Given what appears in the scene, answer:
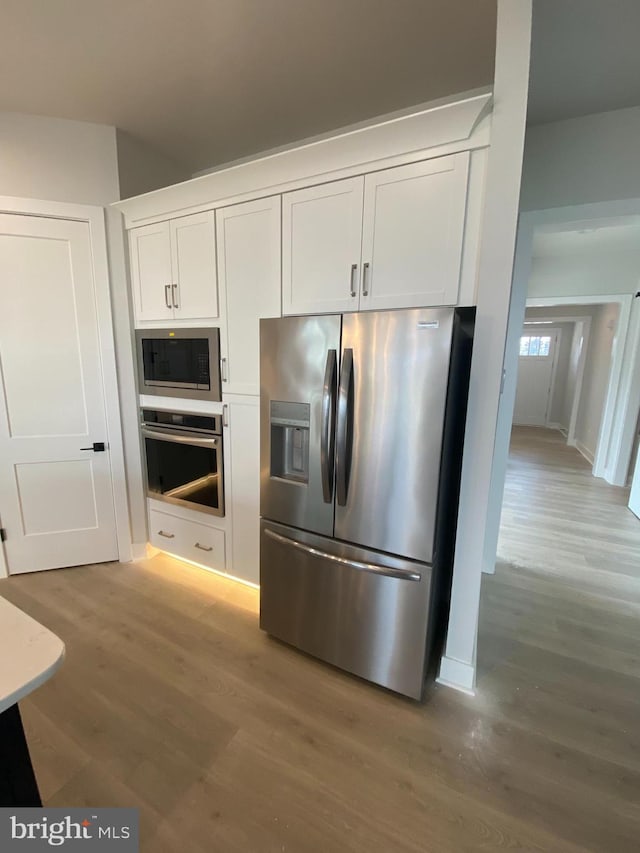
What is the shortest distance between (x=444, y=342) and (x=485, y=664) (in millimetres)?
1692

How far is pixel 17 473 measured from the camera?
8.31ft

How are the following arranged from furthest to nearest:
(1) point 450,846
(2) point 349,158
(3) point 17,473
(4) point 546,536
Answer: (4) point 546,536, (3) point 17,473, (2) point 349,158, (1) point 450,846

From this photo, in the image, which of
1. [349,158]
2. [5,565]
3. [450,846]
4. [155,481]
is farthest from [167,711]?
[349,158]

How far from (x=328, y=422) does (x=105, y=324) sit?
6.15 feet

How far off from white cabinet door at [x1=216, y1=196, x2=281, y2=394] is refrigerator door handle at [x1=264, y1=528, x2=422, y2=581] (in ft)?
2.81

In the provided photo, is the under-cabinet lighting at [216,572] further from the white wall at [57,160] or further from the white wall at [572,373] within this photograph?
the white wall at [572,373]

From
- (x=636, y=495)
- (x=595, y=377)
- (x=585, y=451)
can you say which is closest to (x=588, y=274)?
(x=595, y=377)

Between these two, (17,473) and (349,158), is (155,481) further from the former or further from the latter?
(349,158)

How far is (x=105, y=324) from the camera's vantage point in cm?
254

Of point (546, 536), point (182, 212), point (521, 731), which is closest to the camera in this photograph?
point (521, 731)

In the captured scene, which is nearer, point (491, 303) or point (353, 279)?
point (491, 303)

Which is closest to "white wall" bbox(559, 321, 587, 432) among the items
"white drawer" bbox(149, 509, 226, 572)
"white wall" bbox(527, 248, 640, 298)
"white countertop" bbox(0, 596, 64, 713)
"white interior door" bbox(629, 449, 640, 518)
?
"white wall" bbox(527, 248, 640, 298)

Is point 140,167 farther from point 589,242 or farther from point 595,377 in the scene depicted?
point 595,377

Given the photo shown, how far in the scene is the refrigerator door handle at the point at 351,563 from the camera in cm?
159
